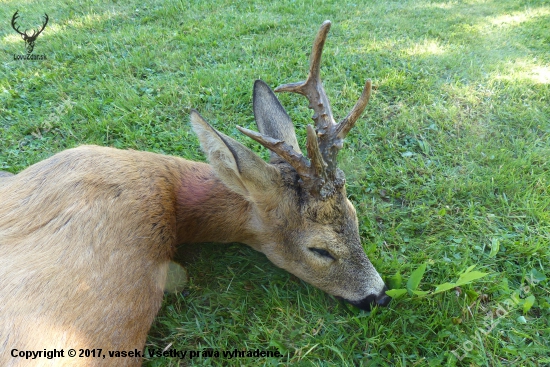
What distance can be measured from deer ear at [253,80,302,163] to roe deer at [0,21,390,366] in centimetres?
35

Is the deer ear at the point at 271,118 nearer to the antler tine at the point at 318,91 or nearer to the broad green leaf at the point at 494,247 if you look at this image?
the antler tine at the point at 318,91

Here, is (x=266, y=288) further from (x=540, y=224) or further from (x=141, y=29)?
(x=141, y=29)

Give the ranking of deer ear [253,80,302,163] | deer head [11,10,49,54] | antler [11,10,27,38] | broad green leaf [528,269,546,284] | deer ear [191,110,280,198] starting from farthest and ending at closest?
antler [11,10,27,38]
deer head [11,10,49,54]
deer ear [253,80,302,163]
broad green leaf [528,269,546,284]
deer ear [191,110,280,198]

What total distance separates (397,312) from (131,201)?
2092 millimetres

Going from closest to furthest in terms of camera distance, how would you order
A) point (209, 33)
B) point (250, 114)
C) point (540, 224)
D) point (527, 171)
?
point (540, 224), point (527, 171), point (250, 114), point (209, 33)

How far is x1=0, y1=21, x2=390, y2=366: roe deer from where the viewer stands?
2.29 m

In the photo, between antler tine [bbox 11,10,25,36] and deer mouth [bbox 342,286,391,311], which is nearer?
deer mouth [bbox 342,286,391,311]

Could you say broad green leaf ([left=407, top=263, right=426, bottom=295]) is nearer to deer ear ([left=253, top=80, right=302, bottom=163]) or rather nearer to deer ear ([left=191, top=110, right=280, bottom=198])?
deer ear ([left=191, top=110, right=280, bottom=198])

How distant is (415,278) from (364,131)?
7.18 feet

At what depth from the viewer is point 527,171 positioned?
3982 millimetres

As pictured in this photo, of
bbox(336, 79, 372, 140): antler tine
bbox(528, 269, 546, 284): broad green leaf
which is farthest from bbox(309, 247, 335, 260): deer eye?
bbox(528, 269, 546, 284): broad green leaf

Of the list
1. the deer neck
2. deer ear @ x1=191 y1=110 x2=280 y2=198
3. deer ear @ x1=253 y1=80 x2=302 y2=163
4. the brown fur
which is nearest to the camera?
the brown fur

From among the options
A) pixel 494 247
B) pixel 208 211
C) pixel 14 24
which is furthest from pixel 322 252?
pixel 14 24

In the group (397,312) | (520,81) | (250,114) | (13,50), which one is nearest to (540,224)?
(397,312)
